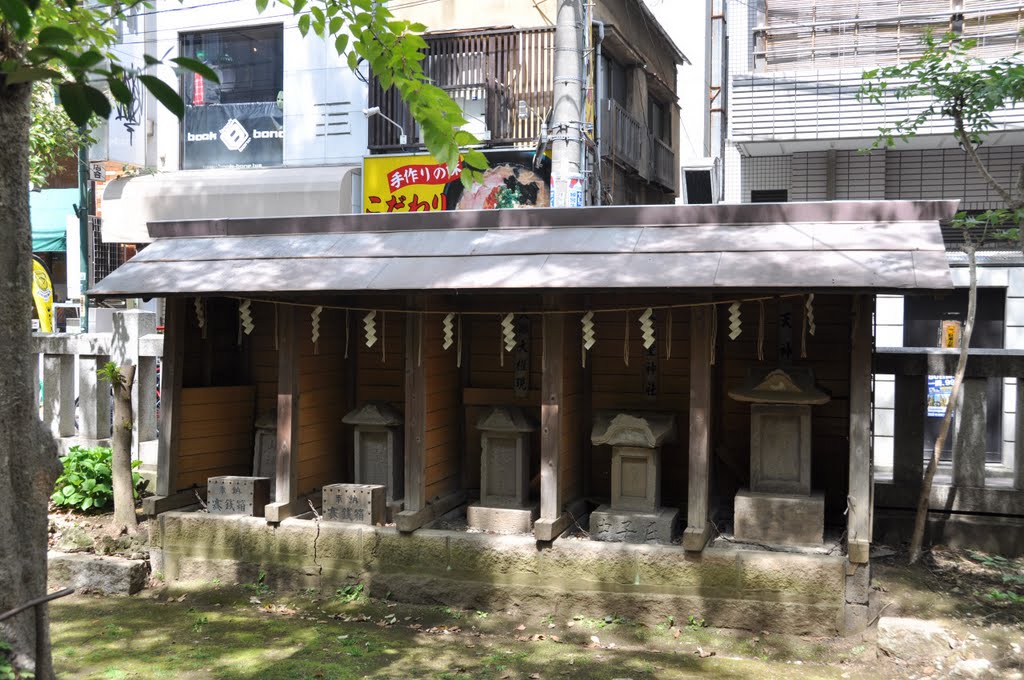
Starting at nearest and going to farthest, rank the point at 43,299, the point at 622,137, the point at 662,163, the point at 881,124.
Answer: the point at 881,124, the point at 43,299, the point at 622,137, the point at 662,163

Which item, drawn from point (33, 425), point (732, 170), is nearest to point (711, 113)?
point (732, 170)

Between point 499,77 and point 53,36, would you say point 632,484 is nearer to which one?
point 53,36

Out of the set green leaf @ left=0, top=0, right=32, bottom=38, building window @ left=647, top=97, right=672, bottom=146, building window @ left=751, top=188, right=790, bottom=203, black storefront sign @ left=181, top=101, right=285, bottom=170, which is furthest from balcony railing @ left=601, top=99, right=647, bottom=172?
green leaf @ left=0, top=0, right=32, bottom=38

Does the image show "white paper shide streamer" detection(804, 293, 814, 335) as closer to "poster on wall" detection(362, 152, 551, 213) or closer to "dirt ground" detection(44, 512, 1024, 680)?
"dirt ground" detection(44, 512, 1024, 680)

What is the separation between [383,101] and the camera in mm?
19406

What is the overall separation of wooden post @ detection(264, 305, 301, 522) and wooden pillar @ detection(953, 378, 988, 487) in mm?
6588

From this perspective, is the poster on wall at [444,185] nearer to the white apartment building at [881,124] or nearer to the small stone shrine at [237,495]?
the white apartment building at [881,124]

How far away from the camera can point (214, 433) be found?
1096cm

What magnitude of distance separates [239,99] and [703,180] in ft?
33.9

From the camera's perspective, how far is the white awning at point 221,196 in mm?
19188

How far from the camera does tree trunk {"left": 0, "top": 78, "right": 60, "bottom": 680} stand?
14.5 feet

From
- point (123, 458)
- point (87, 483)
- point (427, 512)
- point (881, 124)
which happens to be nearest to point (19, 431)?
point (427, 512)

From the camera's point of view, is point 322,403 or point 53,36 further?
point 322,403

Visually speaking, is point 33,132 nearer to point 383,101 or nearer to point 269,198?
point 269,198
